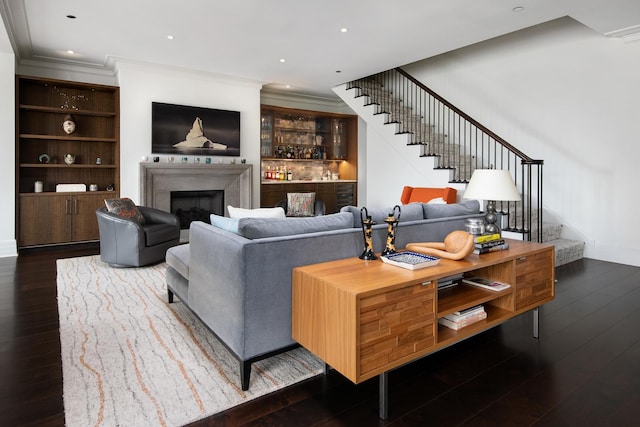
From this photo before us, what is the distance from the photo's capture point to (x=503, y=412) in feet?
6.18

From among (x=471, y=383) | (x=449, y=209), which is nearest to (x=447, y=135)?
(x=449, y=209)

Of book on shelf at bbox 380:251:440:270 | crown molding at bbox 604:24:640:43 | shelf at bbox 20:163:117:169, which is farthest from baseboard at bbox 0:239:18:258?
crown molding at bbox 604:24:640:43

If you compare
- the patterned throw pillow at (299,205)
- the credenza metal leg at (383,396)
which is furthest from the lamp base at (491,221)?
the patterned throw pillow at (299,205)

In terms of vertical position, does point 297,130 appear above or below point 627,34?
below

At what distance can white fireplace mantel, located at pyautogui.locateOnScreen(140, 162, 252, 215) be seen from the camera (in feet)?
21.0

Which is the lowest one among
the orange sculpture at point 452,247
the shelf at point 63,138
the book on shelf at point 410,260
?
the book on shelf at point 410,260

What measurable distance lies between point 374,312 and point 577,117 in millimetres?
5296

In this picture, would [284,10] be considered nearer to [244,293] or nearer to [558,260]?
[244,293]

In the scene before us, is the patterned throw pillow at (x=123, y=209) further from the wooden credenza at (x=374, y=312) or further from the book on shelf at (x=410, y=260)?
the book on shelf at (x=410, y=260)

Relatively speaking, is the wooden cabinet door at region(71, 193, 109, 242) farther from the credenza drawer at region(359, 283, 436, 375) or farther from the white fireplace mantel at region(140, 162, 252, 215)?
the credenza drawer at region(359, 283, 436, 375)

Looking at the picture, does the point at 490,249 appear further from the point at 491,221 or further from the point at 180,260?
the point at 180,260

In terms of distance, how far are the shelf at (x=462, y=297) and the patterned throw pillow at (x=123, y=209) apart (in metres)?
3.90

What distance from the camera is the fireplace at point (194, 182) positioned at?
6.39 metres

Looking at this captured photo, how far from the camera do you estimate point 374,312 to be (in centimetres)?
177
